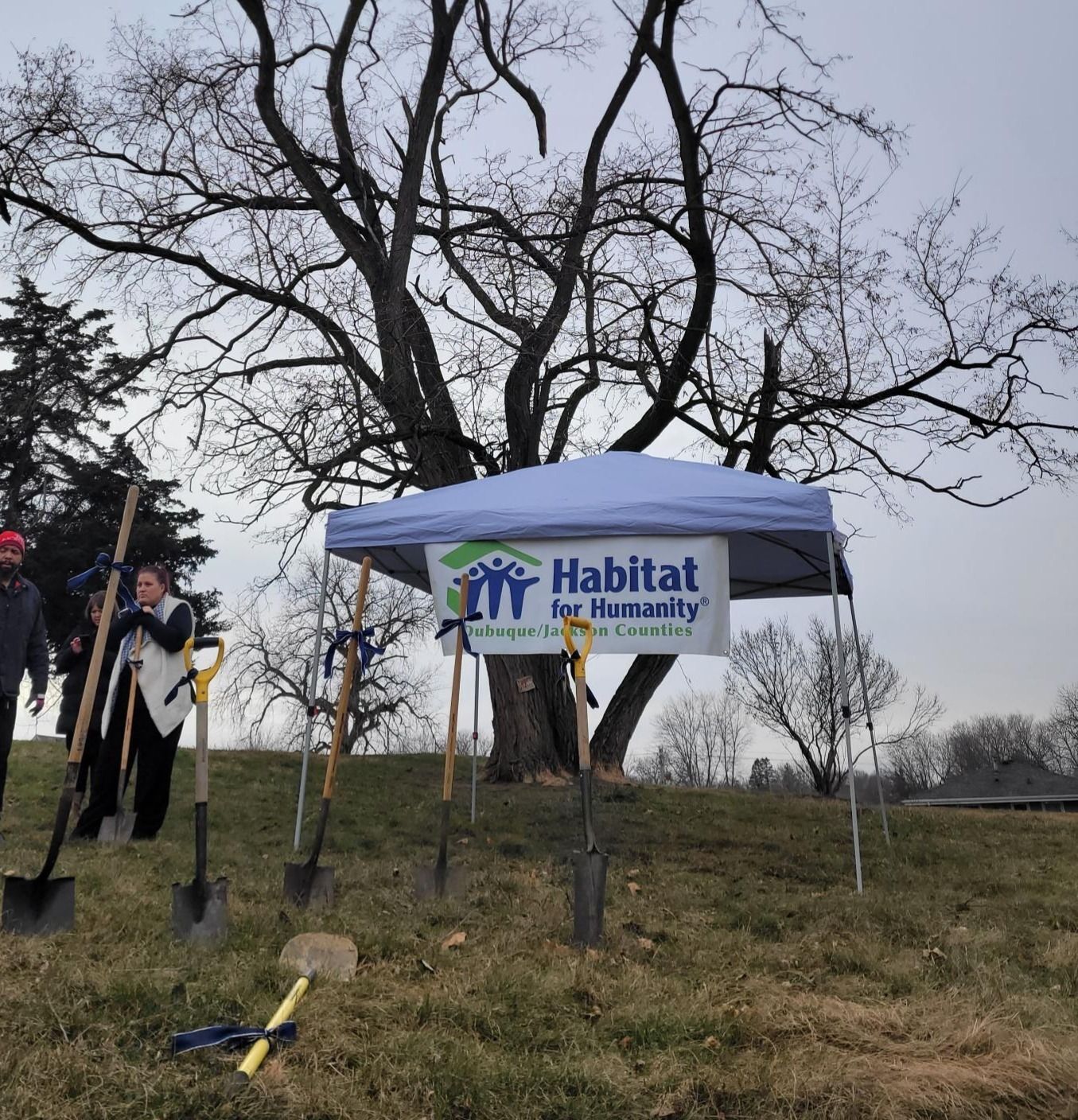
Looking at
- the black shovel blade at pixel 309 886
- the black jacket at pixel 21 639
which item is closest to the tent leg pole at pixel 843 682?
the black shovel blade at pixel 309 886

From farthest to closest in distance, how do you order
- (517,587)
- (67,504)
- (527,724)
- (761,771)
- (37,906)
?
(761,771) → (67,504) → (527,724) → (517,587) → (37,906)

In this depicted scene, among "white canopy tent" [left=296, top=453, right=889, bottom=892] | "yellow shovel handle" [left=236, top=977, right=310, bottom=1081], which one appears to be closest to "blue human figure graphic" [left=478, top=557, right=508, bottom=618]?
"white canopy tent" [left=296, top=453, right=889, bottom=892]

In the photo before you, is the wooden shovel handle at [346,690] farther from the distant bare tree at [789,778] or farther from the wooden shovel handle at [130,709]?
the distant bare tree at [789,778]

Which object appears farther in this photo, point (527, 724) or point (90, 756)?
point (527, 724)

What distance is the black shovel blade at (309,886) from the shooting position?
441 cm

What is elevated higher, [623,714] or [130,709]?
[623,714]

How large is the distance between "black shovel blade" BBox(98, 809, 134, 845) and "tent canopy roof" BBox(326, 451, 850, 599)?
6.70 feet

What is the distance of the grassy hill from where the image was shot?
2.61 meters

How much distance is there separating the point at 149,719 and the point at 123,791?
1.45 feet

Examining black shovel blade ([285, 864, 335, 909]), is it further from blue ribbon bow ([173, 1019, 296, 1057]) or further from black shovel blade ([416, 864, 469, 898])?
blue ribbon bow ([173, 1019, 296, 1057])

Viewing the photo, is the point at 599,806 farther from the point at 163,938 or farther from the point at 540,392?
the point at 163,938

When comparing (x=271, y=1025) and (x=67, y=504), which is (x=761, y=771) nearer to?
(x=67, y=504)

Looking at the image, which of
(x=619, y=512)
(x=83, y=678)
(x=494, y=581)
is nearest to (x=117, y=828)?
(x=83, y=678)

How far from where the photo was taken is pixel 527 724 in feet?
34.0
